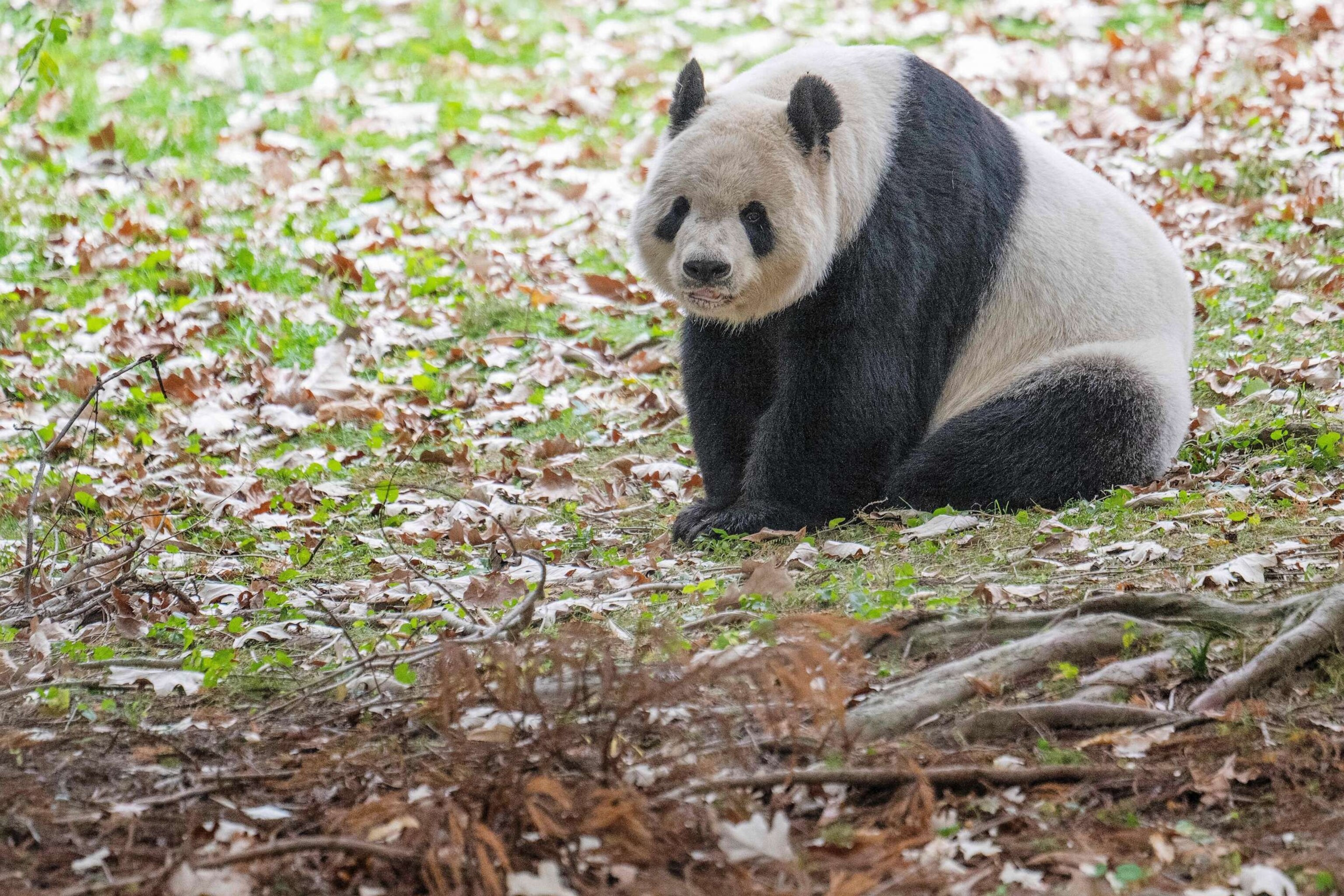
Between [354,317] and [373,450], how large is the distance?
1.65 m

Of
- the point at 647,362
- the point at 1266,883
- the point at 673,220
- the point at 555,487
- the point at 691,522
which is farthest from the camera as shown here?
the point at 647,362

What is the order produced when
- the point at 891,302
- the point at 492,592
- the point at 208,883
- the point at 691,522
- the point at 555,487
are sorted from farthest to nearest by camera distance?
the point at 555,487, the point at 691,522, the point at 891,302, the point at 492,592, the point at 208,883

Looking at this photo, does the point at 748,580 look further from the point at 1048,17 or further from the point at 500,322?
the point at 1048,17

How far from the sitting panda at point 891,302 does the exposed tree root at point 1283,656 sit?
213cm

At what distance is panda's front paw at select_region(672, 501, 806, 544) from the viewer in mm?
5406

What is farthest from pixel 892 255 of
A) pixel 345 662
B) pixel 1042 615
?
pixel 345 662

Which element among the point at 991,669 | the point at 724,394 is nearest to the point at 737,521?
the point at 724,394

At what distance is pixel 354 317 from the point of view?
818cm

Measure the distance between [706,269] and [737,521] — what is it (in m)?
1.09

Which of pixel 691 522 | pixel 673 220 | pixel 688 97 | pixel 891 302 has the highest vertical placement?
pixel 688 97

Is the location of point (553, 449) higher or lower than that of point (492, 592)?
lower

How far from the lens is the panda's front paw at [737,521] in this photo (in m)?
5.41

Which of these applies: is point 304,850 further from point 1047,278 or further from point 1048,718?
point 1047,278

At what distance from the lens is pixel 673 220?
5.26 meters
